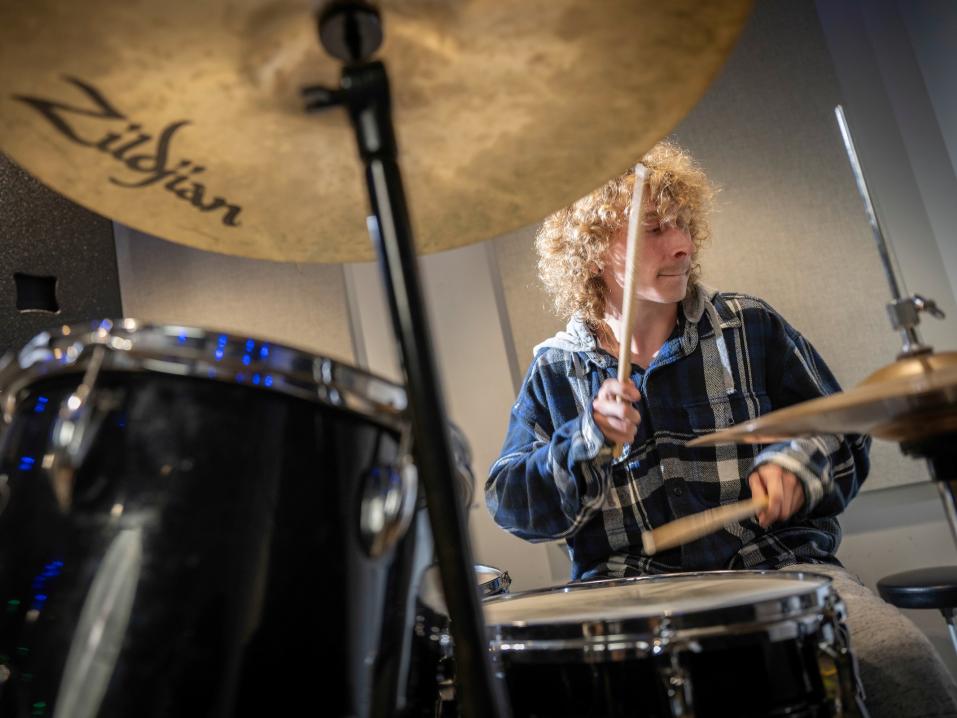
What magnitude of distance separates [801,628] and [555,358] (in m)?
0.91

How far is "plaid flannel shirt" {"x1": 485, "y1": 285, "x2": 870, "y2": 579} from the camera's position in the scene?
1.37 m

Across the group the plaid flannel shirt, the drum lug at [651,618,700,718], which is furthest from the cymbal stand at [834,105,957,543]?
the plaid flannel shirt

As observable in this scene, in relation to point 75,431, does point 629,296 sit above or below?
above

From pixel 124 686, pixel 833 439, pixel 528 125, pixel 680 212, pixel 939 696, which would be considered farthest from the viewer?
pixel 680 212

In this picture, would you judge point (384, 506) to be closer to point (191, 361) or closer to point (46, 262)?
point (191, 361)

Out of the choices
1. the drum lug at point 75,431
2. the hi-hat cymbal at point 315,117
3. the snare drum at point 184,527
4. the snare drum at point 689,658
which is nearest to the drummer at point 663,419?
the snare drum at point 689,658

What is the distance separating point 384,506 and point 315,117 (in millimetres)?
322

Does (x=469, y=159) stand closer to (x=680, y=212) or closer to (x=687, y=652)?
(x=687, y=652)

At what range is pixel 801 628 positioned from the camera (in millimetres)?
771

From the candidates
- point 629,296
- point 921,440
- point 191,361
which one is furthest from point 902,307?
point 191,361

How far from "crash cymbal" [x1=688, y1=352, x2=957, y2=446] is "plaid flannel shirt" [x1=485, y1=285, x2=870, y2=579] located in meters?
0.58

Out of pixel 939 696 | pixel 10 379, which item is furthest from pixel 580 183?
pixel 939 696

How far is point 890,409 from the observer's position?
26.5 inches

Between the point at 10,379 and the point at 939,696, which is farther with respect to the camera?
the point at 939,696
